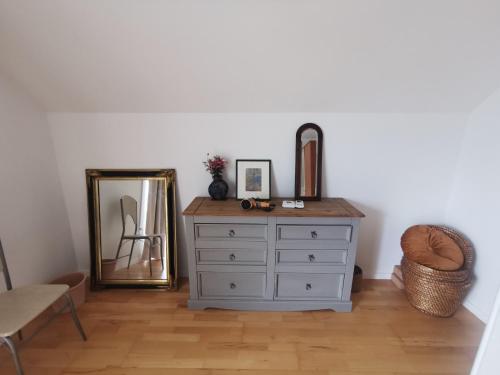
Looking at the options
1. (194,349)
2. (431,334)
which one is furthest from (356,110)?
(194,349)

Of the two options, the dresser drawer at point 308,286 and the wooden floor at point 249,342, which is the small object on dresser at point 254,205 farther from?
the wooden floor at point 249,342

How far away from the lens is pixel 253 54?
139 centimetres

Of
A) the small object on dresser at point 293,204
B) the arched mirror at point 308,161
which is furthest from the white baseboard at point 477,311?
the small object on dresser at point 293,204

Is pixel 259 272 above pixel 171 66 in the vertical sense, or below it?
below

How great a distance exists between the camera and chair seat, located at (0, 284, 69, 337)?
110cm

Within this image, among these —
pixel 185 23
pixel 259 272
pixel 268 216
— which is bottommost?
pixel 259 272

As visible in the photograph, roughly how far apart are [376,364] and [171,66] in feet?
7.26

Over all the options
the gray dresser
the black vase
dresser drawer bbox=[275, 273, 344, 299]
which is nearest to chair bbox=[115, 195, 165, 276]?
the gray dresser

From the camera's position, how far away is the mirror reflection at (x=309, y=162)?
1.88m

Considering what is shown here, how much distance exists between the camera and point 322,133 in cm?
187

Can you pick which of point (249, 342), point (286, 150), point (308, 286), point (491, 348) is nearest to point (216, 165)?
point (286, 150)

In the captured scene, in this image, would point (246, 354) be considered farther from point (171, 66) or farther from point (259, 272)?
point (171, 66)

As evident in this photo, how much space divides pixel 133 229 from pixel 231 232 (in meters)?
0.92

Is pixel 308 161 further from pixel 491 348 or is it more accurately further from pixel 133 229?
pixel 133 229
